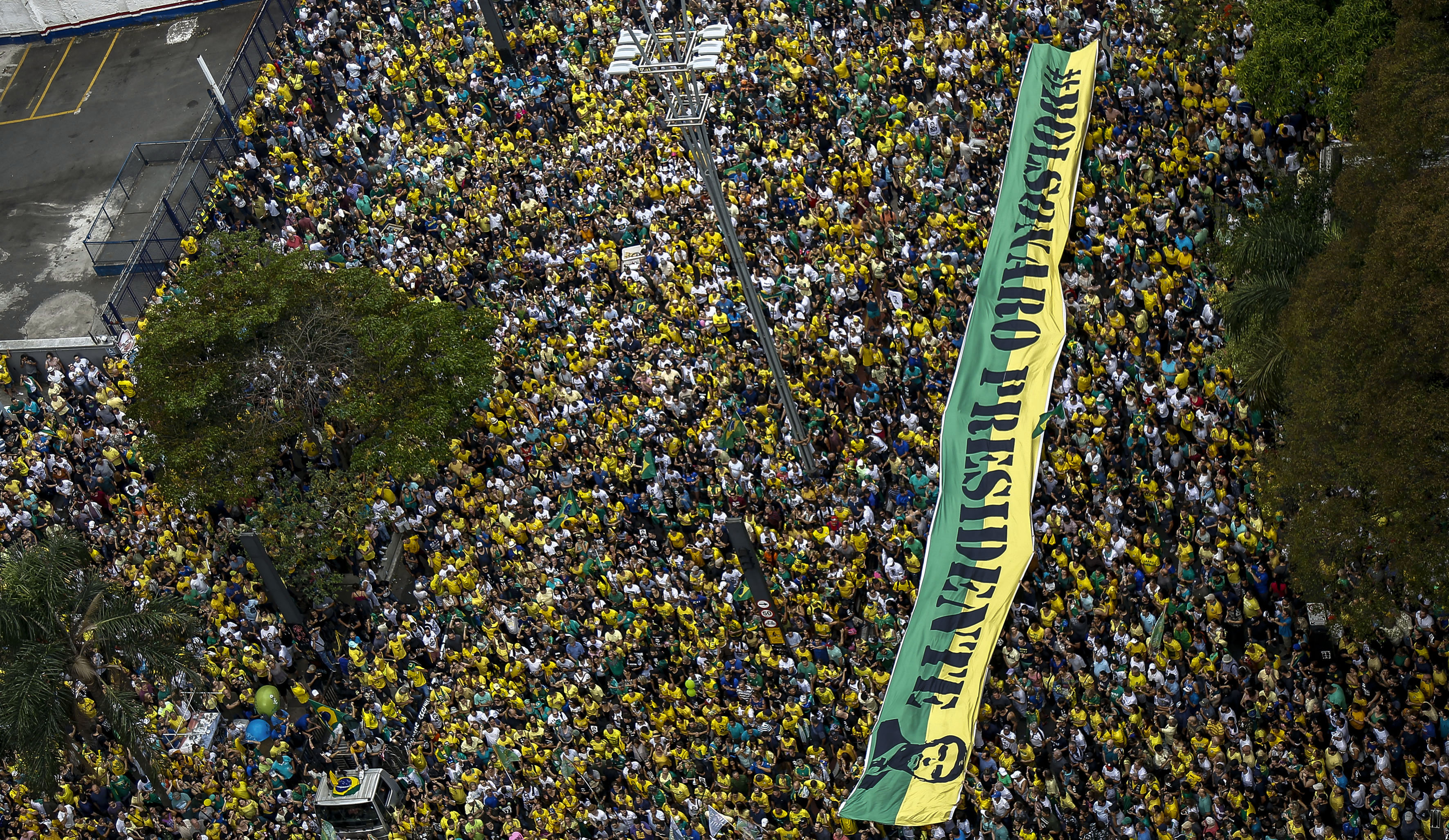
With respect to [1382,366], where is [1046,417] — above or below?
below

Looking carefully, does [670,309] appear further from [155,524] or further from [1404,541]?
[1404,541]

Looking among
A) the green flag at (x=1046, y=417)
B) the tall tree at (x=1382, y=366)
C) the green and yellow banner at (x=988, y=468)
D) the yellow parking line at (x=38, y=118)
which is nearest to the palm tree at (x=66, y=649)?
the green and yellow banner at (x=988, y=468)

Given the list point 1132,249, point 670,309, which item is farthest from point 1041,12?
point 670,309

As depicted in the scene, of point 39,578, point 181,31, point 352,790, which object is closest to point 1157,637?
point 352,790

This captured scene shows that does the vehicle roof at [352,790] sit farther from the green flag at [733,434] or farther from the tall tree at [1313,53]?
the tall tree at [1313,53]

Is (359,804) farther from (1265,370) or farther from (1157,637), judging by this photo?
(1265,370)
